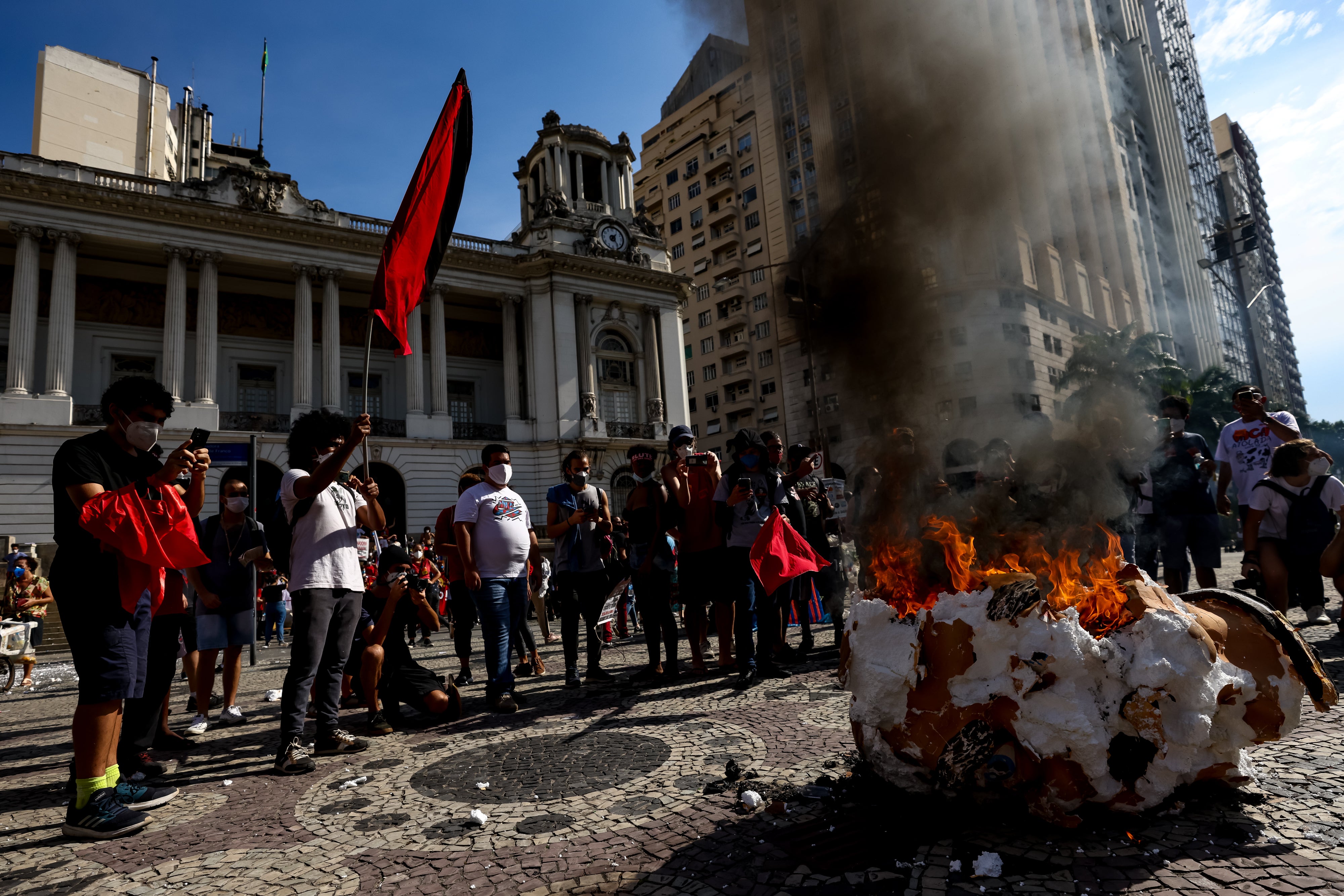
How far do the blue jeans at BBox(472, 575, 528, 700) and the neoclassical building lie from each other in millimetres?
19617

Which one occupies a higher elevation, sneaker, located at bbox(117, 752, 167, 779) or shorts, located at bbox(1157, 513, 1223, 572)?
shorts, located at bbox(1157, 513, 1223, 572)

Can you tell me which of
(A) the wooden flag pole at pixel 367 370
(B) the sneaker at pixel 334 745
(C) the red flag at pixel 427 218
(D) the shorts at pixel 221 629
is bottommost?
(B) the sneaker at pixel 334 745

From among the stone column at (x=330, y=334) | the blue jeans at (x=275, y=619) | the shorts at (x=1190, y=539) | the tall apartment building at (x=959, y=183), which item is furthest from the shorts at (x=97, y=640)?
the stone column at (x=330, y=334)

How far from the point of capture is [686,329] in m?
54.4

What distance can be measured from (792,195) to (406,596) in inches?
168

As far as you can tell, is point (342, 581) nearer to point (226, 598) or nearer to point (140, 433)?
point (140, 433)

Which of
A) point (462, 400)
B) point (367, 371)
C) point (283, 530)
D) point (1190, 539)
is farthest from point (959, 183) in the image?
point (462, 400)

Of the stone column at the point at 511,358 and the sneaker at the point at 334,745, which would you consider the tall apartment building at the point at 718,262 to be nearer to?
the stone column at the point at 511,358

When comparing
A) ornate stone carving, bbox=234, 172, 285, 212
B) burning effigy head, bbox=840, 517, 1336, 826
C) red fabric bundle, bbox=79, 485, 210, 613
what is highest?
ornate stone carving, bbox=234, 172, 285, 212

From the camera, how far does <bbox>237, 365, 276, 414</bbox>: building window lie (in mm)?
28219

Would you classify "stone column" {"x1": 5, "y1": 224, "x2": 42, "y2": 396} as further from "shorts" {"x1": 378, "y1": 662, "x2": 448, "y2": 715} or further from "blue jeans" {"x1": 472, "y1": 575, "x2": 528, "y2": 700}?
"blue jeans" {"x1": 472, "y1": 575, "x2": 528, "y2": 700}

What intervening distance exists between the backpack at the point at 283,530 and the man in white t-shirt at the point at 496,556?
46.0 inches

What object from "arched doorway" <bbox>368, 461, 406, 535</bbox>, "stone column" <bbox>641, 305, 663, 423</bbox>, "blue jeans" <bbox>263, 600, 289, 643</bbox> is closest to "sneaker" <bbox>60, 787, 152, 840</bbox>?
"blue jeans" <bbox>263, 600, 289, 643</bbox>

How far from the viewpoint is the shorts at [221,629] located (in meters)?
4.80
